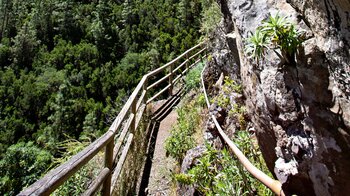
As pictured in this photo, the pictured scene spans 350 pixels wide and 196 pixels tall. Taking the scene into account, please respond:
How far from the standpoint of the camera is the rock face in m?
1.93

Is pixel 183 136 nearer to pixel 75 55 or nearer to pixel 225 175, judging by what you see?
pixel 225 175

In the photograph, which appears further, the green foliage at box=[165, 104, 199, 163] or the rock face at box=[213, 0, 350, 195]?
the green foliage at box=[165, 104, 199, 163]

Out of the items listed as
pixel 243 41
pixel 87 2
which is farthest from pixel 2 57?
pixel 243 41

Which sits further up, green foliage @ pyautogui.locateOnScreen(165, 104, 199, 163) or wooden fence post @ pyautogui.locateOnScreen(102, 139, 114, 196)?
wooden fence post @ pyautogui.locateOnScreen(102, 139, 114, 196)

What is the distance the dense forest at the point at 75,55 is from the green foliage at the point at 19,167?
19.2 m

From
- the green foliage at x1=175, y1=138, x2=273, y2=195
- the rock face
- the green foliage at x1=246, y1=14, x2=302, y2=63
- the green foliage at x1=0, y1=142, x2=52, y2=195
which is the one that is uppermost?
the green foliage at x1=246, y1=14, x2=302, y2=63

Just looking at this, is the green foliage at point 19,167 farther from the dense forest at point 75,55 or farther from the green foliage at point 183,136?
the dense forest at point 75,55

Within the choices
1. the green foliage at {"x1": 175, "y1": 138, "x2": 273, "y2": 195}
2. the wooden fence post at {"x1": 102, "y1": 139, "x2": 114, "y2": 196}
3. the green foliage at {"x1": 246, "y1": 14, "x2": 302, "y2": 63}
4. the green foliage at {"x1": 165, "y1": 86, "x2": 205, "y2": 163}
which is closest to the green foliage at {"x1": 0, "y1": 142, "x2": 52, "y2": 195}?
the green foliage at {"x1": 165, "y1": 86, "x2": 205, "y2": 163}

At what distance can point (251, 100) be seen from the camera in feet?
10.4

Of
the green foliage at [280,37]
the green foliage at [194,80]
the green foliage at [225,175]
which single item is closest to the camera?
the green foliage at [280,37]

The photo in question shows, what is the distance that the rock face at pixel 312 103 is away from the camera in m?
1.93

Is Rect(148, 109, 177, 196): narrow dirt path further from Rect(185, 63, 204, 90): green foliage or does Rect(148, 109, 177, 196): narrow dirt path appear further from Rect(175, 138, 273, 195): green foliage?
Rect(185, 63, 204, 90): green foliage

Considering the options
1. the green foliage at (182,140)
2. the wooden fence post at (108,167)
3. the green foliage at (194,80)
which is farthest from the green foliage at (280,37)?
the green foliage at (194,80)

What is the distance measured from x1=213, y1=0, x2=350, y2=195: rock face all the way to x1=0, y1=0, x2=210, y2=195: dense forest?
2917 cm
